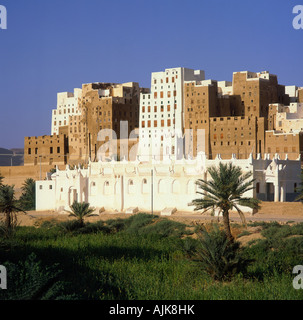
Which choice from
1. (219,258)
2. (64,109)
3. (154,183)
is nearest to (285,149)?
(154,183)

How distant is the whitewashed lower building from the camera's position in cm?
4466

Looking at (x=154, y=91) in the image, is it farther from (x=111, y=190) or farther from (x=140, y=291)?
(x=140, y=291)

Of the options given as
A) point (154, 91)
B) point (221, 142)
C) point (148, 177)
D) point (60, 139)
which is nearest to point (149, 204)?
point (148, 177)

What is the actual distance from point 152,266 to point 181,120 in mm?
52466

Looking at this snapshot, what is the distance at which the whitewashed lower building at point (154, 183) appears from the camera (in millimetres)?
44656

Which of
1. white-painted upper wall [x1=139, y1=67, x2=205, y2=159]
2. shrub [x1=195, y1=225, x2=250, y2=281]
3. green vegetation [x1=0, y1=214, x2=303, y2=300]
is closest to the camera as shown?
green vegetation [x1=0, y1=214, x2=303, y2=300]

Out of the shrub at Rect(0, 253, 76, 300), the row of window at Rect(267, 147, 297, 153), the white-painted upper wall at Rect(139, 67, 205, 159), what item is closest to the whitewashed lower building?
the row of window at Rect(267, 147, 297, 153)

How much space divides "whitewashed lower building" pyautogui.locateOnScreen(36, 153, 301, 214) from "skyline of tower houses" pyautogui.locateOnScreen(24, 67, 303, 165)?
9760 millimetres

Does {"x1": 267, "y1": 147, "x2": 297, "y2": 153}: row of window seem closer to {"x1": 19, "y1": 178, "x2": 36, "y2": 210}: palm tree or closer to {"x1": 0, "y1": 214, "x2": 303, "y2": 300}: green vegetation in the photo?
{"x1": 19, "y1": 178, "x2": 36, "y2": 210}: palm tree

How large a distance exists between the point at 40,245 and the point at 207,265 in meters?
10.6

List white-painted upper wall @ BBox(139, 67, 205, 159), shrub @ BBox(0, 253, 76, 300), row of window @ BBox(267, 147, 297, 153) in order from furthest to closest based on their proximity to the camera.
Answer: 1. white-painted upper wall @ BBox(139, 67, 205, 159)
2. row of window @ BBox(267, 147, 297, 153)
3. shrub @ BBox(0, 253, 76, 300)

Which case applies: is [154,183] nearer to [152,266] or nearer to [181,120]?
[152,266]

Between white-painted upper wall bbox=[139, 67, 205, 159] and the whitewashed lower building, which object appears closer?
the whitewashed lower building

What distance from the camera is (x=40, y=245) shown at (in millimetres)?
30250
